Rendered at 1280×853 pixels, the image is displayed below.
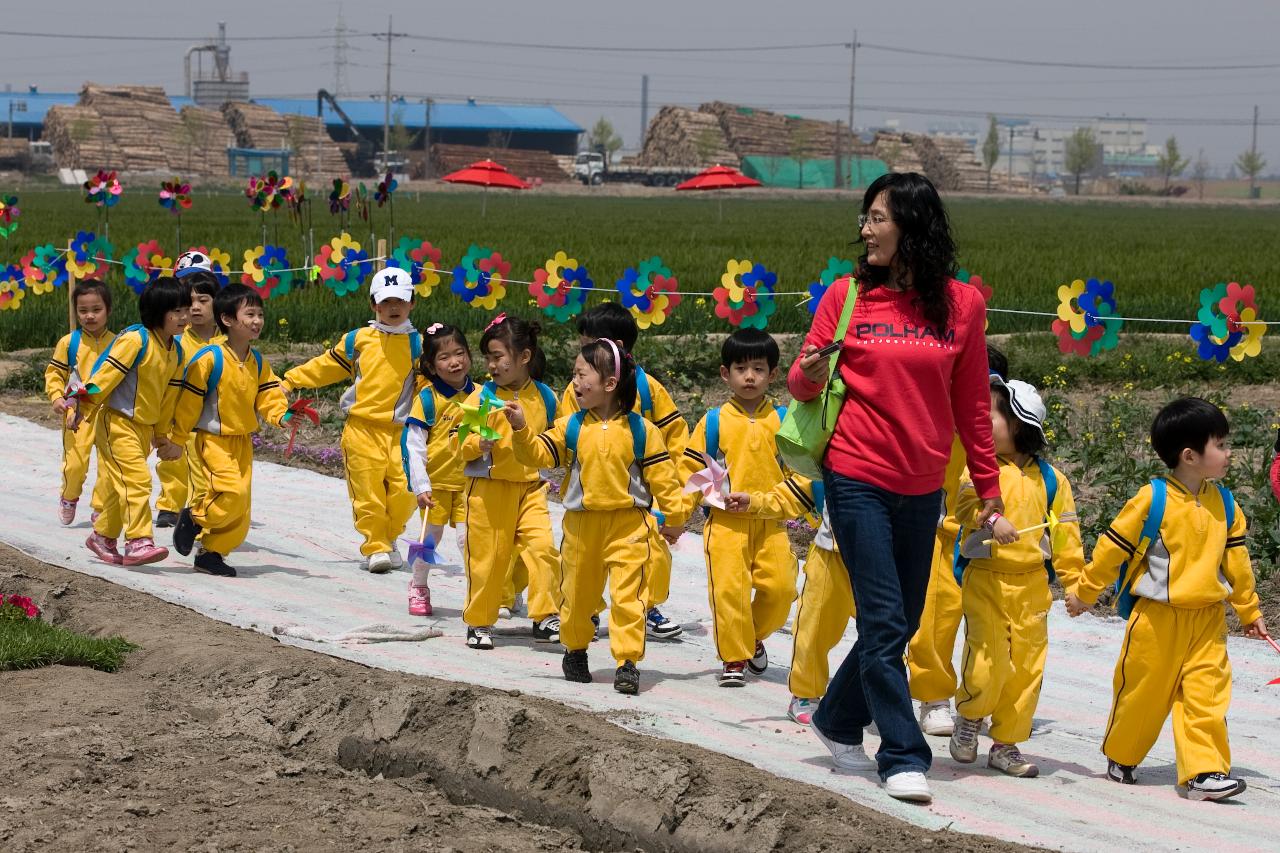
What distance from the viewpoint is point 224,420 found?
9.26 metres

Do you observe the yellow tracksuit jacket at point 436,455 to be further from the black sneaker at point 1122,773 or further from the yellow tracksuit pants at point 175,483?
the black sneaker at point 1122,773

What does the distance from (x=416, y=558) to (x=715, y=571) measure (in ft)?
6.40

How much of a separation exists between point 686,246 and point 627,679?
3446cm

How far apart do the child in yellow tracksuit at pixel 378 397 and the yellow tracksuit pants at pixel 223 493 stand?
17.4 inches

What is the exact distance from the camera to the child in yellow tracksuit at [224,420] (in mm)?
9133

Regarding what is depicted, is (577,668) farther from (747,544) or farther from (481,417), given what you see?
(481,417)

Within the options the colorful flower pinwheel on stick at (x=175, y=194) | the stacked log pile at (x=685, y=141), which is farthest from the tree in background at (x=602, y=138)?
the colorful flower pinwheel on stick at (x=175, y=194)

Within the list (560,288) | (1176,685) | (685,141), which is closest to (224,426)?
(560,288)

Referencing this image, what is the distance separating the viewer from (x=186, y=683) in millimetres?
6578

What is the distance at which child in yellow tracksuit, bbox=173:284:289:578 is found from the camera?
913cm

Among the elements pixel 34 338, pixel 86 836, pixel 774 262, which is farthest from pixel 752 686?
pixel 774 262

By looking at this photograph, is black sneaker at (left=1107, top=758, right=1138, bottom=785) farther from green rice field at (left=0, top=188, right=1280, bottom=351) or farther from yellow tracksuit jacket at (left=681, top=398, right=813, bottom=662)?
green rice field at (left=0, top=188, right=1280, bottom=351)

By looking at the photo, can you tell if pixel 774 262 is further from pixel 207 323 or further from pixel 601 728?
pixel 601 728

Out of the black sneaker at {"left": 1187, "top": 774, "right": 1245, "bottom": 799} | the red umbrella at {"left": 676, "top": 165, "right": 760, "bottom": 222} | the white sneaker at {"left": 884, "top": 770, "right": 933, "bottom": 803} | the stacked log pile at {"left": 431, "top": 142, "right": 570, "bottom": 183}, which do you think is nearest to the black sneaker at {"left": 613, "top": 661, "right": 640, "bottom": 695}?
A: the white sneaker at {"left": 884, "top": 770, "right": 933, "bottom": 803}
